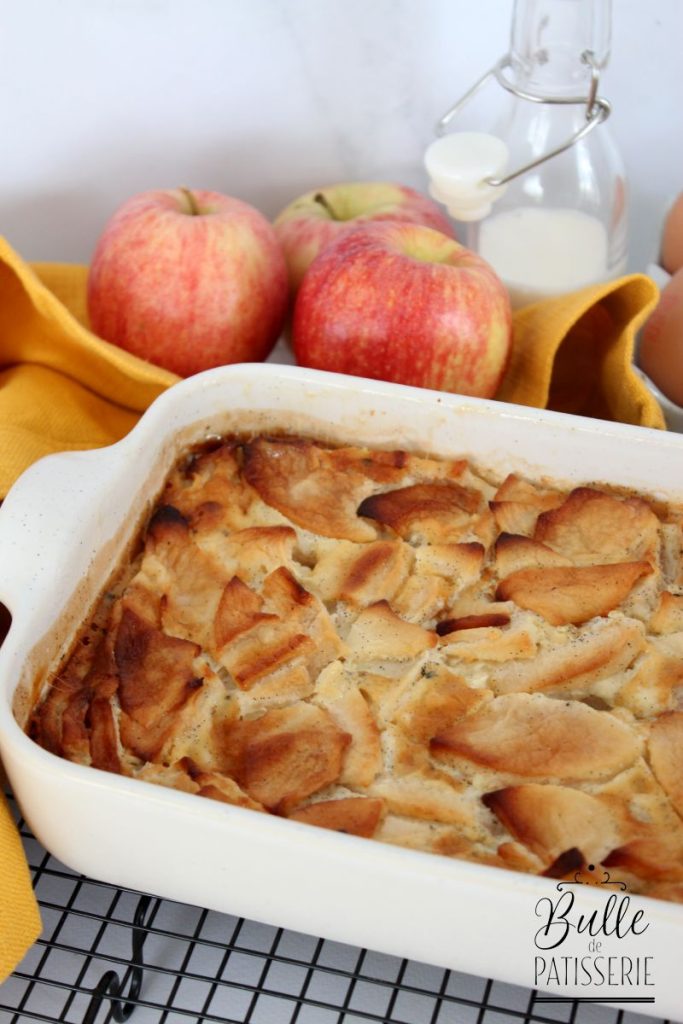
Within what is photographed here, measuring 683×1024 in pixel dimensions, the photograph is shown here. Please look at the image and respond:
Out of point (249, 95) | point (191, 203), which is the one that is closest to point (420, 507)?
point (191, 203)

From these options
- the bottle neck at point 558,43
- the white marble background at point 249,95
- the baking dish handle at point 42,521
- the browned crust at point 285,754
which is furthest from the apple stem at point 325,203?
the browned crust at point 285,754

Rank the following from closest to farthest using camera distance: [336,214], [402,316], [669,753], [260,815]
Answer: [260,815] → [669,753] → [402,316] → [336,214]

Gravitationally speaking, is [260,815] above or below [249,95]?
below

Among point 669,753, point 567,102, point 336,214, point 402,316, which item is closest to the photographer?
point 669,753

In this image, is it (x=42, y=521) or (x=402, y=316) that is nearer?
(x=42, y=521)

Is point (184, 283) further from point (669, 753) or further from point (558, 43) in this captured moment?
point (669, 753)

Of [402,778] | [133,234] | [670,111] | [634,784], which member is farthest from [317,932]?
[670,111]

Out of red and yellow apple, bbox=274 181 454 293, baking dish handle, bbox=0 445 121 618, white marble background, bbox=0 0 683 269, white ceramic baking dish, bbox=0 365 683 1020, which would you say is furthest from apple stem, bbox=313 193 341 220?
baking dish handle, bbox=0 445 121 618

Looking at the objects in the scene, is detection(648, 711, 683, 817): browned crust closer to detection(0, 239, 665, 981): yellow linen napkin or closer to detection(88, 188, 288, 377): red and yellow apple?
detection(0, 239, 665, 981): yellow linen napkin
